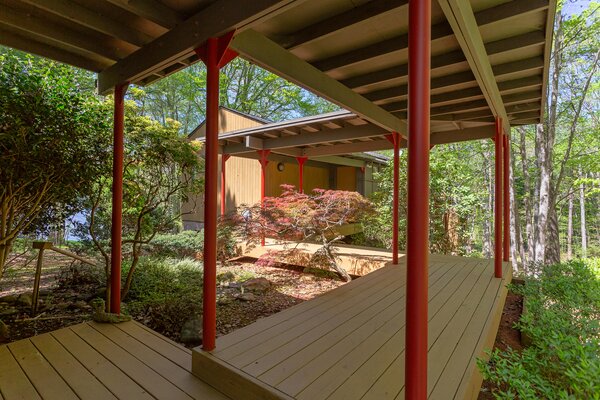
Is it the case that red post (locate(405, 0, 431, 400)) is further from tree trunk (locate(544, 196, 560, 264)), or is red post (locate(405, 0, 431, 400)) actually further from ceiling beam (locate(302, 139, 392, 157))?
tree trunk (locate(544, 196, 560, 264))

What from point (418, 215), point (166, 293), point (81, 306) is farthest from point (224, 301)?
point (418, 215)

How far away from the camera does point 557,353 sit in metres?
1.65

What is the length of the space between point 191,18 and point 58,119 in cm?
204

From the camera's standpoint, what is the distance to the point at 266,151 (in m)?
8.20

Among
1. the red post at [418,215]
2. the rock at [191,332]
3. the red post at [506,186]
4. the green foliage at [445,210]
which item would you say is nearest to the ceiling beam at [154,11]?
the red post at [418,215]

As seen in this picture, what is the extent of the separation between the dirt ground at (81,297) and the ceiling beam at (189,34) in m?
2.94

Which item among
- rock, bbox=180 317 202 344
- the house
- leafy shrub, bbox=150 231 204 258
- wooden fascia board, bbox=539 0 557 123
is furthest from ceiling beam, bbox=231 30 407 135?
leafy shrub, bbox=150 231 204 258

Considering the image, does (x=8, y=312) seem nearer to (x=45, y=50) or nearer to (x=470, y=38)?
(x=45, y=50)

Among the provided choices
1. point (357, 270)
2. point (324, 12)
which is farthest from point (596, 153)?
point (324, 12)

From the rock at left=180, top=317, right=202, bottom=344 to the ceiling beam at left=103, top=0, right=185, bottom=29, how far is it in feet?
10.4

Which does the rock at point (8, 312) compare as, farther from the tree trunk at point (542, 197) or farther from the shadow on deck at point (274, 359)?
the tree trunk at point (542, 197)

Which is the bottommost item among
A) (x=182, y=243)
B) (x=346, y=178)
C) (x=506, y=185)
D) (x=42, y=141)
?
(x=182, y=243)

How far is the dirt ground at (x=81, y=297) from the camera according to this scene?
3641 mm

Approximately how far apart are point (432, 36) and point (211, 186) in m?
2.52
